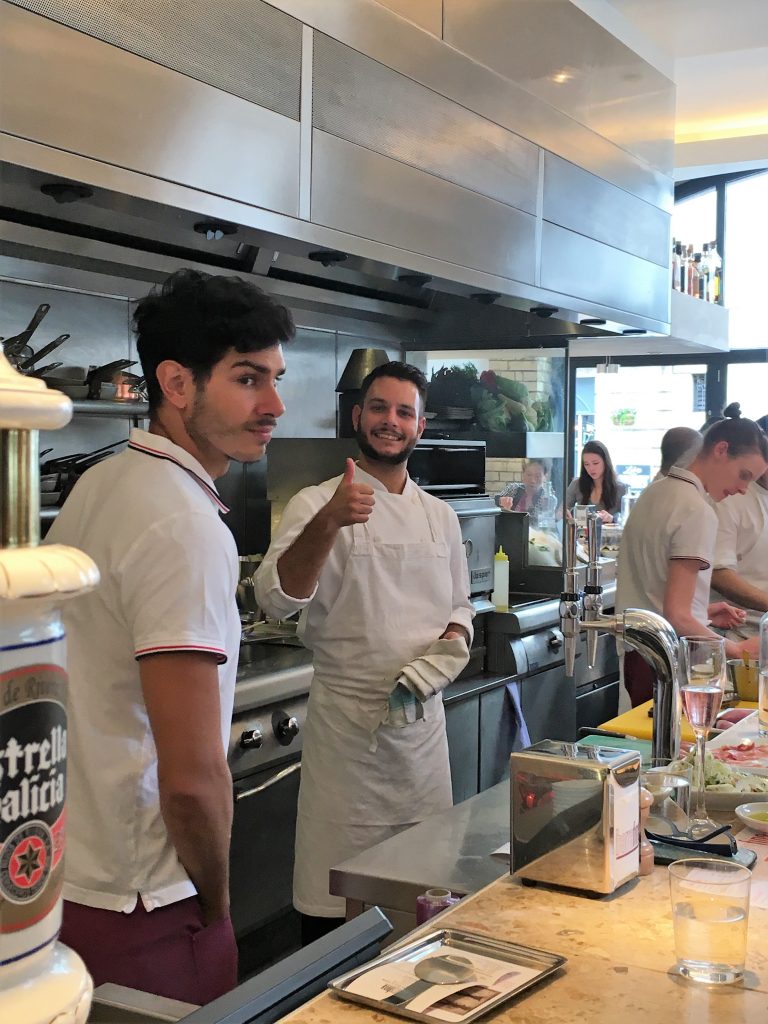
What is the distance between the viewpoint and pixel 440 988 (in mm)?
1198

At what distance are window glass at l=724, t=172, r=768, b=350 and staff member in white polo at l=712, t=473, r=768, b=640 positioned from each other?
14.1ft

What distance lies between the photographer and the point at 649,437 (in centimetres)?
938

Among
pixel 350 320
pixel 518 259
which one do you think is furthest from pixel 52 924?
pixel 350 320

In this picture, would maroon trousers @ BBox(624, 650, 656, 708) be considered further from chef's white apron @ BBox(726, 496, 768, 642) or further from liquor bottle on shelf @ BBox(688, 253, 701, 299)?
liquor bottle on shelf @ BBox(688, 253, 701, 299)

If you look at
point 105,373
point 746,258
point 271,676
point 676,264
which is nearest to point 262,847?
point 271,676

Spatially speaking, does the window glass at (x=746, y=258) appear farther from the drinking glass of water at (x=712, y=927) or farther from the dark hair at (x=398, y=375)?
the drinking glass of water at (x=712, y=927)

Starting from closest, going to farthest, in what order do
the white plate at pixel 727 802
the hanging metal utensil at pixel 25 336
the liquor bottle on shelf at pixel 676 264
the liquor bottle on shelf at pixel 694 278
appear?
the white plate at pixel 727 802, the hanging metal utensil at pixel 25 336, the liquor bottle on shelf at pixel 676 264, the liquor bottle on shelf at pixel 694 278

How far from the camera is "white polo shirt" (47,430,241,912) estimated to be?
1616 millimetres

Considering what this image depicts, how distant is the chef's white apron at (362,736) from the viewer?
9.41ft

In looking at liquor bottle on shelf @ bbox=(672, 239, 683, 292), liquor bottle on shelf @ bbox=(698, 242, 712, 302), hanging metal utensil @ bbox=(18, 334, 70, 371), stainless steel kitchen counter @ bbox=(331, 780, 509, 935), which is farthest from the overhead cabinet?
liquor bottle on shelf @ bbox=(698, 242, 712, 302)

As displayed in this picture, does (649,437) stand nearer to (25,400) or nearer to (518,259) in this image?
(518,259)

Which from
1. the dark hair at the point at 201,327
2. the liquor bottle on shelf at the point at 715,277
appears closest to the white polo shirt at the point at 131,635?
the dark hair at the point at 201,327

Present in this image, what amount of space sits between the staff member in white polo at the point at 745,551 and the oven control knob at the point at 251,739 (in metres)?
1.87

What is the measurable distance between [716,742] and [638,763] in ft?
3.32
